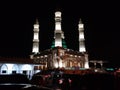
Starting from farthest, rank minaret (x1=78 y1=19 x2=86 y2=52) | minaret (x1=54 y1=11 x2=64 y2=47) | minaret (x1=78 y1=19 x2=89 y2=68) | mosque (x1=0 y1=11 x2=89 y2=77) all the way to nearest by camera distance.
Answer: minaret (x1=78 y1=19 x2=86 y2=52), minaret (x1=78 y1=19 x2=89 y2=68), minaret (x1=54 y1=11 x2=64 y2=47), mosque (x1=0 y1=11 x2=89 y2=77)

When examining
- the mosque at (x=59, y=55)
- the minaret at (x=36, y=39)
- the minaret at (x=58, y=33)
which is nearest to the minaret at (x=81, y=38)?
the mosque at (x=59, y=55)

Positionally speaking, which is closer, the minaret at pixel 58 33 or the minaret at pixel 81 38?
the minaret at pixel 58 33

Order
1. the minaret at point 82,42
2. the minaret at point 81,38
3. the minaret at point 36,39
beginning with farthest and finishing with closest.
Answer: the minaret at point 81,38
the minaret at point 36,39
the minaret at point 82,42

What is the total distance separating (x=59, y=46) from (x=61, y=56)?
13.1 ft

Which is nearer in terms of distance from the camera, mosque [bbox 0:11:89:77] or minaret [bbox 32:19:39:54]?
mosque [bbox 0:11:89:77]

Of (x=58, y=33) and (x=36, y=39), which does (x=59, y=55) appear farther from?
(x=36, y=39)

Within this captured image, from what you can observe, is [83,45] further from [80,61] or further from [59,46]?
[59,46]

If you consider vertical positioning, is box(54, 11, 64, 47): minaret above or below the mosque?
above

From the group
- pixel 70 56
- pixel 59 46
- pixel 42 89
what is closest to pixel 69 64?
pixel 70 56

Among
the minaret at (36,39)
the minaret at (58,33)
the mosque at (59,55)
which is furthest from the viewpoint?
the minaret at (36,39)

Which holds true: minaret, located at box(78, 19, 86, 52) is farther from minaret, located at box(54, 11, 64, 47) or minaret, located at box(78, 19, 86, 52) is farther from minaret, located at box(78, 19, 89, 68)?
minaret, located at box(54, 11, 64, 47)

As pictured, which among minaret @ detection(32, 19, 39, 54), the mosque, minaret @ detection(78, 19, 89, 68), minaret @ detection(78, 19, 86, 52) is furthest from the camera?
minaret @ detection(78, 19, 86, 52)

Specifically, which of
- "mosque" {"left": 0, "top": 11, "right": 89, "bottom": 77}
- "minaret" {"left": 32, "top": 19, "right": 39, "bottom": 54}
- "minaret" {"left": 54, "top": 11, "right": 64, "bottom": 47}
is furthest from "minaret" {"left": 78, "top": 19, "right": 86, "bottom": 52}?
"minaret" {"left": 32, "top": 19, "right": 39, "bottom": 54}

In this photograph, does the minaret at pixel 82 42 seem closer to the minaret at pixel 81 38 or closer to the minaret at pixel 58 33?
the minaret at pixel 81 38
